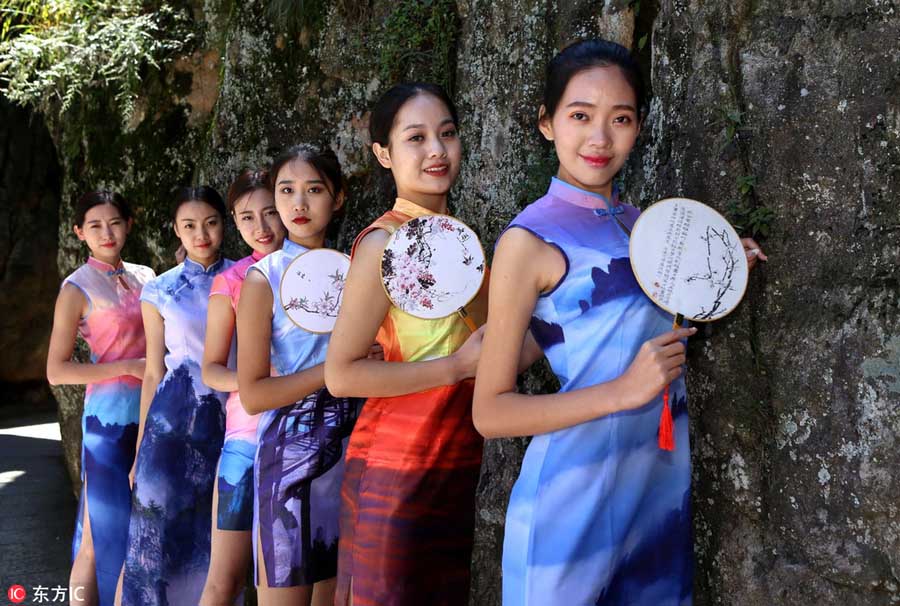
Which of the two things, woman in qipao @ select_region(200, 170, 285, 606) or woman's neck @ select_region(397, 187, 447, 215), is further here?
woman in qipao @ select_region(200, 170, 285, 606)

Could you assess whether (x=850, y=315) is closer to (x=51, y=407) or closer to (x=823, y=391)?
(x=823, y=391)

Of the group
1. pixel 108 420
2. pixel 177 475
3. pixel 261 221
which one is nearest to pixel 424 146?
pixel 261 221

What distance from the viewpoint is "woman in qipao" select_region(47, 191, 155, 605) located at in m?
4.15

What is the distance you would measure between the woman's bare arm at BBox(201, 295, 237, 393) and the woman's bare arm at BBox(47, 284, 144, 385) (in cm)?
90

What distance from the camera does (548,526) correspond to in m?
1.94

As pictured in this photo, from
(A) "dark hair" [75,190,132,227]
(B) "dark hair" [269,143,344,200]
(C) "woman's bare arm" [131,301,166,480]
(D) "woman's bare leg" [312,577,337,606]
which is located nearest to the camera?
(D) "woman's bare leg" [312,577,337,606]

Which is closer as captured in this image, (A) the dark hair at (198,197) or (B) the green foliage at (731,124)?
(B) the green foliage at (731,124)

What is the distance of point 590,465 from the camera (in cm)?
193

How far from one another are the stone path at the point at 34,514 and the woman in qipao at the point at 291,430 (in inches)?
96.0

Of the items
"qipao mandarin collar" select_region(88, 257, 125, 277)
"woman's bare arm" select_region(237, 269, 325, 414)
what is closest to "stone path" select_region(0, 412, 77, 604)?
"qipao mandarin collar" select_region(88, 257, 125, 277)

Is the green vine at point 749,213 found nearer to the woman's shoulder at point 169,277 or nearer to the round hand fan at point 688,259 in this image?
the round hand fan at point 688,259

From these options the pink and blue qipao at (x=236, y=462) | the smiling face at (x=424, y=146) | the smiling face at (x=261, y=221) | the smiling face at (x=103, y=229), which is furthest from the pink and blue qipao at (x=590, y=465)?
the smiling face at (x=103, y=229)

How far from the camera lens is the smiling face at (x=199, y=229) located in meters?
3.86

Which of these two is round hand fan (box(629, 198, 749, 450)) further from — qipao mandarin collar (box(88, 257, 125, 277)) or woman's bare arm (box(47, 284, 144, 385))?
qipao mandarin collar (box(88, 257, 125, 277))
